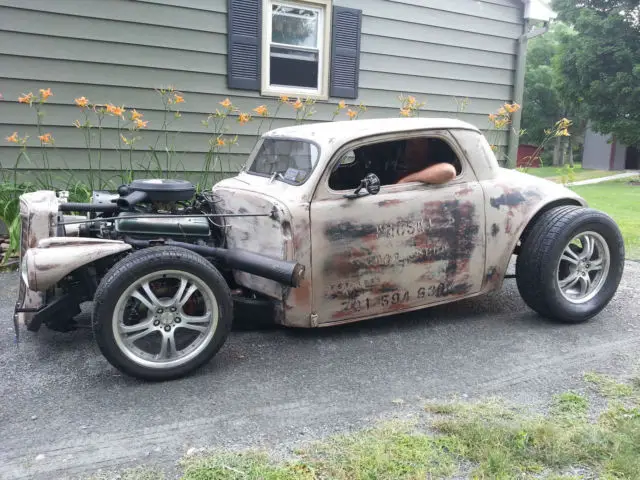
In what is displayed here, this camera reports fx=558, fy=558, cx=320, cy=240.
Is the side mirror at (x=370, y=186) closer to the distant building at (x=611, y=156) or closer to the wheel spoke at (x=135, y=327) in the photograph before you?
the wheel spoke at (x=135, y=327)

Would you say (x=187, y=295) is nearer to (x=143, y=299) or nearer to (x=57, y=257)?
(x=143, y=299)

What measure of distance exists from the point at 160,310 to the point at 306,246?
0.97 m

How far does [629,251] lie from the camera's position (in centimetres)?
692

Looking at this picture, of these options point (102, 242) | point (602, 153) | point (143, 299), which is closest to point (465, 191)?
point (143, 299)

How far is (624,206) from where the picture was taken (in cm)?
1233

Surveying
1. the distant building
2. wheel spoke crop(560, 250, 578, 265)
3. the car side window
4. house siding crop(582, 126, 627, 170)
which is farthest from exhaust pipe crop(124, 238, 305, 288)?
the distant building

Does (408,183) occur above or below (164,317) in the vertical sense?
above

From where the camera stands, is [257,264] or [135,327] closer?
[135,327]

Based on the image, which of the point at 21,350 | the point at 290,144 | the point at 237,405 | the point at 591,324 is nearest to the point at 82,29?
the point at 290,144

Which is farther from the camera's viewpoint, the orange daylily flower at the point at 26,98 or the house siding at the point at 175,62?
the house siding at the point at 175,62

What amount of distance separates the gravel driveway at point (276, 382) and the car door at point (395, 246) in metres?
0.32

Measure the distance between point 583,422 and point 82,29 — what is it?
6.23 m

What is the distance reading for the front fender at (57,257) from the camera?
3.06 m

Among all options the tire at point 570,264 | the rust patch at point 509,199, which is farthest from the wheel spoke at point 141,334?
the tire at point 570,264
